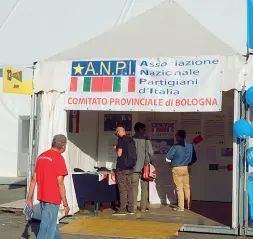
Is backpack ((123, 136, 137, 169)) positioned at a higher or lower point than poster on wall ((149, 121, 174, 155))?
lower

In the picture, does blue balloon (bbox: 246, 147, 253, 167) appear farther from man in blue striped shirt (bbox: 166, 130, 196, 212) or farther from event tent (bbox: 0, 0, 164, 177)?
event tent (bbox: 0, 0, 164, 177)

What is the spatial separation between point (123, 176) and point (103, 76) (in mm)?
1878

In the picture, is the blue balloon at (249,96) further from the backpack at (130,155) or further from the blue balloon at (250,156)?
the backpack at (130,155)

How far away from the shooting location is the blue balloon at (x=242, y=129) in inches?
283

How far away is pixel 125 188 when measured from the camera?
28.7 ft

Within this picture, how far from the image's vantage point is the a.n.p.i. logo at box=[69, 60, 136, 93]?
801cm

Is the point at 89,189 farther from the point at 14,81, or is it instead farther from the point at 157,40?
the point at 157,40

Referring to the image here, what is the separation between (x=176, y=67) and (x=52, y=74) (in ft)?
7.13

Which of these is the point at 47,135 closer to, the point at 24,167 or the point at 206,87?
the point at 206,87

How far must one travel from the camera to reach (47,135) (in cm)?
844

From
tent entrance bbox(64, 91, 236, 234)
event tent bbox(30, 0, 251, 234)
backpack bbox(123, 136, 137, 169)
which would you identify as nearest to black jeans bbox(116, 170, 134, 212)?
backpack bbox(123, 136, 137, 169)

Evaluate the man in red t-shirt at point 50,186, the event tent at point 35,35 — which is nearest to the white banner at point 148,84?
the man in red t-shirt at point 50,186

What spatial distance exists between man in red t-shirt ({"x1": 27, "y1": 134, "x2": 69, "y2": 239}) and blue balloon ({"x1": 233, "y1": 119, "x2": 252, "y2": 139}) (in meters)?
2.78

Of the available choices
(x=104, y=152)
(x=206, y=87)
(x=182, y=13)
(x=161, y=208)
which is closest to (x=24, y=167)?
(x=104, y=152)
